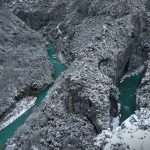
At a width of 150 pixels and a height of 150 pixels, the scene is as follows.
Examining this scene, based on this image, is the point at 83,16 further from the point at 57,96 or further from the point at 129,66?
the point at 57,96

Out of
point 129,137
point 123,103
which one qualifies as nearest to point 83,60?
point 123,103

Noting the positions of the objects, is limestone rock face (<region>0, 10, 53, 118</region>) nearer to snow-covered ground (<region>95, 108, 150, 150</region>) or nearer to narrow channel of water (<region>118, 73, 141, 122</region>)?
narrow channel of water (<region>118, 73, 141, 122</region>)

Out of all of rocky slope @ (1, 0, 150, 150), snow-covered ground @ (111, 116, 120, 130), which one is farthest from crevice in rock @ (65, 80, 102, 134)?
snow-covered ground @ (111, 116, 120, 130)

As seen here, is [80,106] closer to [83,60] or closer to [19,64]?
[83,60]

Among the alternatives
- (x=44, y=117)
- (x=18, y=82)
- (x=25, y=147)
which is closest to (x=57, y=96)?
(x=44, y=117)

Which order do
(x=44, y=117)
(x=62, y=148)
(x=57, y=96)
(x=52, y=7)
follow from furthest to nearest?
(x=52, y=7) → (x=57, y=96) → (x=44, y=117) → (x=62, y=148)
